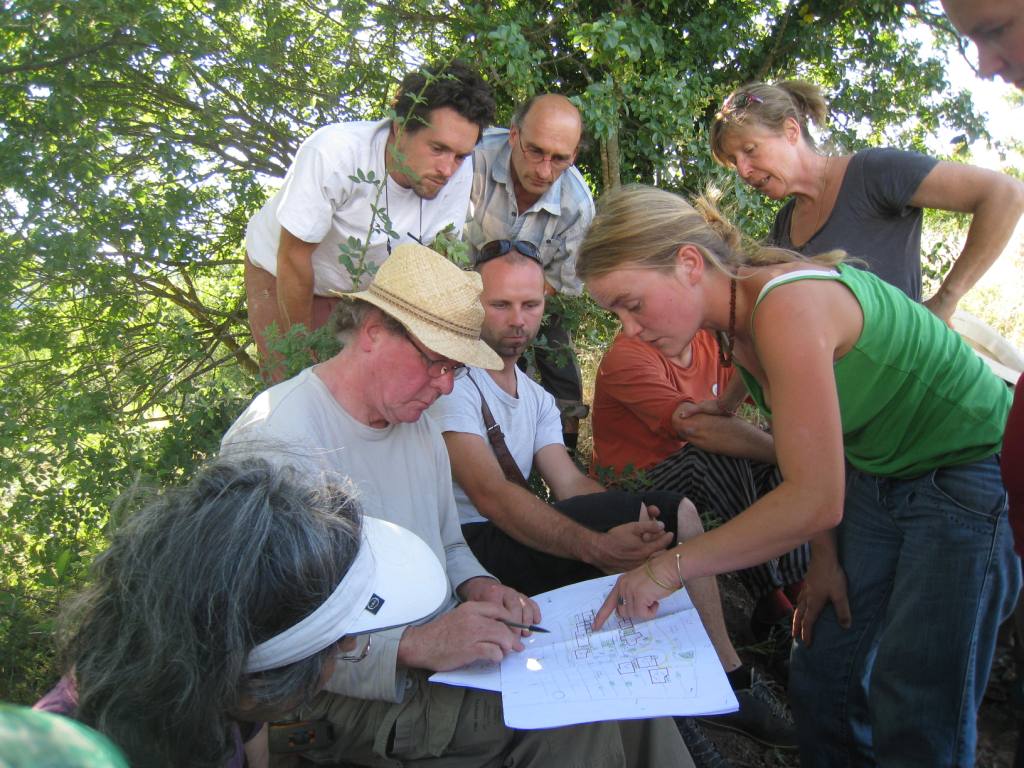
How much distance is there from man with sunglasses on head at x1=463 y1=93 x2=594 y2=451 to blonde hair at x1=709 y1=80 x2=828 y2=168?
65 centimetres

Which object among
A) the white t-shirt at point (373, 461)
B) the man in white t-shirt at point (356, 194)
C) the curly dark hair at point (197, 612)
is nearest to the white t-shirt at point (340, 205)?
the man in white t-shirt at point (356, 194)

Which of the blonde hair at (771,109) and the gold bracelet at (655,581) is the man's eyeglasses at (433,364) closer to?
the gold bracelet at (655,581)

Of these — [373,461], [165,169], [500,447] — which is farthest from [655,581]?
[165,169]

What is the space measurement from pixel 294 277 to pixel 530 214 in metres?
1.14

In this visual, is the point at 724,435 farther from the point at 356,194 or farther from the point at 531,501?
the point at 356,194

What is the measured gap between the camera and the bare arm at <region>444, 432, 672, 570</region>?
2.44 m

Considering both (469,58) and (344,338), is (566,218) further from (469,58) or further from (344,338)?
(344,338)

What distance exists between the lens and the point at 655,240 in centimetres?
201

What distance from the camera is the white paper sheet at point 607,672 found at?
1.64m

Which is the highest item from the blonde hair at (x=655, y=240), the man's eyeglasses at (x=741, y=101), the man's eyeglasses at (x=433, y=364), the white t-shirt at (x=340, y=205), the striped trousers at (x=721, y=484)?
the white t-shirt at (x=340, y=205)

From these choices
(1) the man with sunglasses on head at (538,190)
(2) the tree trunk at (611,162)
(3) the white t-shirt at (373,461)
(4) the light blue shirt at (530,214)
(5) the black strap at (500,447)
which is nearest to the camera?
(3) the white t-shirt at (373,461)

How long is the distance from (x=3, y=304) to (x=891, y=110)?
5847mm

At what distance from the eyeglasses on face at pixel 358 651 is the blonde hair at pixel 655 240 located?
100 centimetres

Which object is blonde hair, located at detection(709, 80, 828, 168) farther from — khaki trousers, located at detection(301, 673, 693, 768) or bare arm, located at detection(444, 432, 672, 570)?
khaki trousers, located at detection(301, 673, 693, 768)
